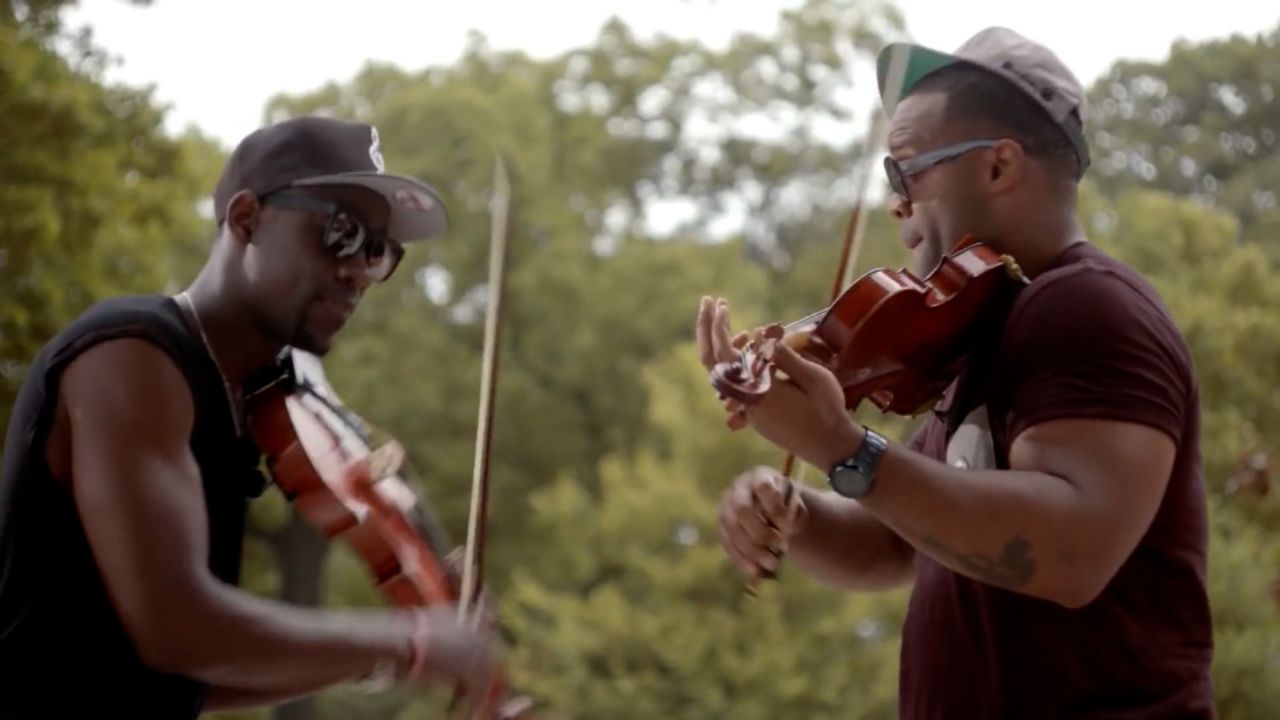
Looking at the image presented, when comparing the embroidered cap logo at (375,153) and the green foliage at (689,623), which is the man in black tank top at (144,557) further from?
the green foliage at (689,623)

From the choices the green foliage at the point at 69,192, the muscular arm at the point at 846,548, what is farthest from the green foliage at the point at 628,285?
the muscular arm at the point at 846,548

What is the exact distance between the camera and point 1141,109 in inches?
507

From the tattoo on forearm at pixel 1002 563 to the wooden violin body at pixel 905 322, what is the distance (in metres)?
0.23

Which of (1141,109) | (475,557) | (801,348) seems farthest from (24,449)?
(1141,109)

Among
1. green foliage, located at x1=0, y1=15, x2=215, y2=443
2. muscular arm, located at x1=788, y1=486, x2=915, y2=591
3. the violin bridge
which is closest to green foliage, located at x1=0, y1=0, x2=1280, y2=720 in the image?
green foliage, located at x1=0, y1=15, x2=215, y2=443

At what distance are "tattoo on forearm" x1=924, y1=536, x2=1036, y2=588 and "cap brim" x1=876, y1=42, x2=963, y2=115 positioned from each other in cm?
57

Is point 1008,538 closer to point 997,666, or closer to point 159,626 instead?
point 997,666

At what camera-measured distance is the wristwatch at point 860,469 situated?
1616mm

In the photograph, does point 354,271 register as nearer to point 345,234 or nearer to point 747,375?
point 345,234

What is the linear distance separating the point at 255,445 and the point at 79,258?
577 centimetres

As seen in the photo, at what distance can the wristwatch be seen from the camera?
5.30 ft

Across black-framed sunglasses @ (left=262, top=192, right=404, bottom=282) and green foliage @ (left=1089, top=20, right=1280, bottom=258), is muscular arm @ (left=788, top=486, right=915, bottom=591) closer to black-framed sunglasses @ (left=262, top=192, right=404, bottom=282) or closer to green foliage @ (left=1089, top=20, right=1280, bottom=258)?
black-framed sunglasses @ (left=262, top=192, right=404, bottom=282)

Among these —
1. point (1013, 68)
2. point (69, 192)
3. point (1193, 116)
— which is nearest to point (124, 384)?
point (1013, 68)

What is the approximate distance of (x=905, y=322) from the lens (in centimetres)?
176
